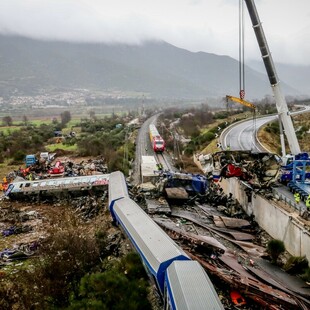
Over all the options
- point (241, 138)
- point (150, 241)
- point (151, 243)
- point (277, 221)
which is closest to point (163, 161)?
point (241, 138)

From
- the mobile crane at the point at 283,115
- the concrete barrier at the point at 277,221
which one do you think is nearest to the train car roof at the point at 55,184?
the concrete barrier at the point at 277,221

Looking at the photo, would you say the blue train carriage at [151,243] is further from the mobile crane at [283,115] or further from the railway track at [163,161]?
the railway track at [163,161]

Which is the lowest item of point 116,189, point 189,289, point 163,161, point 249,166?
point 163,161

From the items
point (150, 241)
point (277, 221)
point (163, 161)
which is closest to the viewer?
point (150, 241)

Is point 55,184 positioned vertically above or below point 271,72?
below

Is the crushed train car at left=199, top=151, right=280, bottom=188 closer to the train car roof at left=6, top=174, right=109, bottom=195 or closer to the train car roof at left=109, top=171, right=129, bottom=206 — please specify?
the train car roof at left=109, top=171, right=129, bottom=206

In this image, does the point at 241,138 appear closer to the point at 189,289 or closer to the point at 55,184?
the point at 55,184

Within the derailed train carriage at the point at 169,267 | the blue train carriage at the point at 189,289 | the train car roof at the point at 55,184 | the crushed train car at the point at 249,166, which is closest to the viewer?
the blue train carriage at the point at 189,289

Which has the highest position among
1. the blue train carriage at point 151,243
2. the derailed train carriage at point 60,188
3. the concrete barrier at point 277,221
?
the blue train carriage at point 151,243
